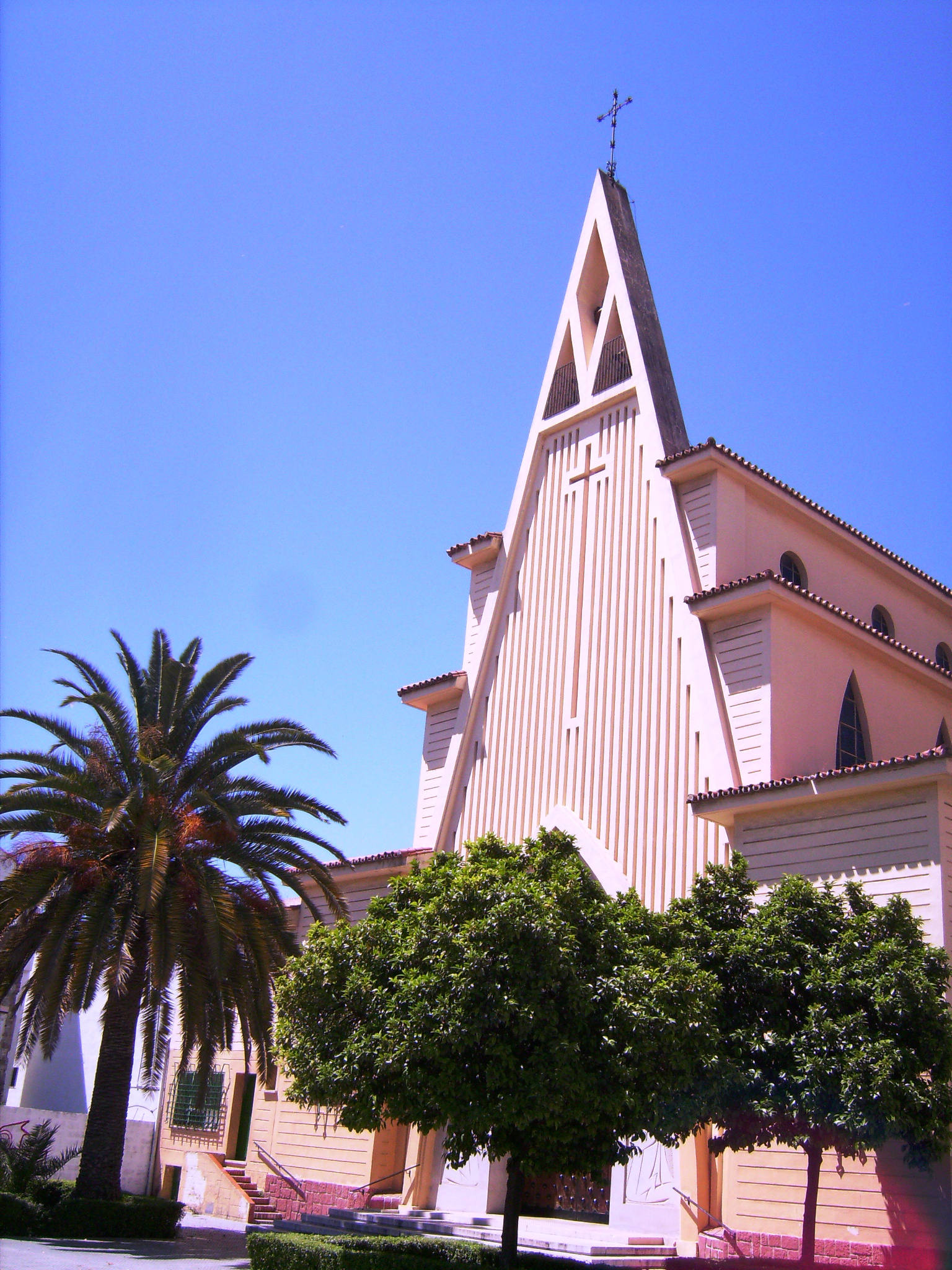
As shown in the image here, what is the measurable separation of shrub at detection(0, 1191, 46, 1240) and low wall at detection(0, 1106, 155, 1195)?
10245 mm

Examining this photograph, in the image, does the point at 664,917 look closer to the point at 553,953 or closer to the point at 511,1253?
the point at 553,953

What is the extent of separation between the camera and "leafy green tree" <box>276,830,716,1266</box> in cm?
1405

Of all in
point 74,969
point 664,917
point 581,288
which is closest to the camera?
point 664,917

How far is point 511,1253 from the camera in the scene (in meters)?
15.2

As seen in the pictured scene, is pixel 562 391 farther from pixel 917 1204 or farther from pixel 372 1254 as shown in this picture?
pixel 372 1254

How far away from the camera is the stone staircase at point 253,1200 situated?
1075 inches

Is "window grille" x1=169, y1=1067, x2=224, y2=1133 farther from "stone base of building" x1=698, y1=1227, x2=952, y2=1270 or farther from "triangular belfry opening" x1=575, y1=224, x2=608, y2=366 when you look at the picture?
"triangular belfry opening" x1=575, y1=224, x2=608, y2=366

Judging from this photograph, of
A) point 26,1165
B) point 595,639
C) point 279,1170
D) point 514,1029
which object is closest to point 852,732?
point 595,639

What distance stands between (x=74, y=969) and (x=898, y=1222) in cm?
1342

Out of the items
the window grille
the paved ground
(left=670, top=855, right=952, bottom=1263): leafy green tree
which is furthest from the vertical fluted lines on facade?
the window grille

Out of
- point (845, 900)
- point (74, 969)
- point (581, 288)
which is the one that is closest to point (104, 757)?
point (74, 969)

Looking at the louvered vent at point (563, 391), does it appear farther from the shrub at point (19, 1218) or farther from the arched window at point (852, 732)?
the shrub at point (19, 1218)

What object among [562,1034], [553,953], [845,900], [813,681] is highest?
[813,681]

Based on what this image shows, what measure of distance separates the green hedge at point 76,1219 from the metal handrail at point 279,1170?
18.1 ft
